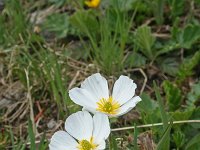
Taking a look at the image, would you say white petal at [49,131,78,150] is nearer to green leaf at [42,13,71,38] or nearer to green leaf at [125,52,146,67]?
green leaf at [125,52,146,67]

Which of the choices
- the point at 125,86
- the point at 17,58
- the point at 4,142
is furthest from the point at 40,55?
the point at 125,86

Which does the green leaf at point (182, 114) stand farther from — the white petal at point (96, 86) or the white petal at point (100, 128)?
the white petal at point (100, 128)

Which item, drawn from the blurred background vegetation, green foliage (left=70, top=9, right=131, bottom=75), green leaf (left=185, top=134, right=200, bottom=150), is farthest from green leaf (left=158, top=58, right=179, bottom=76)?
green leaf (left=185, top=134, right=200, bottom=150)

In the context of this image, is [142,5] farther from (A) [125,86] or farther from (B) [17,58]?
(A) [125,86]

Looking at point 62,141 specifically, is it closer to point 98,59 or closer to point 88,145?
point 88,145

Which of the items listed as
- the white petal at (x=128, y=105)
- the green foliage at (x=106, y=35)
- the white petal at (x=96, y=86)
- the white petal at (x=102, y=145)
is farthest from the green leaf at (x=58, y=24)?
the white petal at (x=102, y=145)
